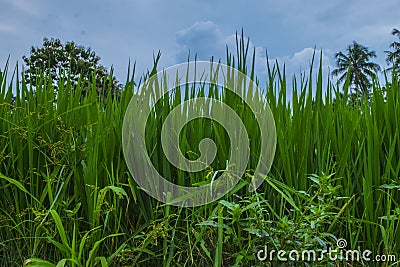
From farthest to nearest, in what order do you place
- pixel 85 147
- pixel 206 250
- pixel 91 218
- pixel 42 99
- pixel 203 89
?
1. pixel 42 99
2. pixel 203 89
3. pixel 85 147
4. pixel 91 218
5. pixel 206 250

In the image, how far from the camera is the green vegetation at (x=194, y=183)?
4.42 feet

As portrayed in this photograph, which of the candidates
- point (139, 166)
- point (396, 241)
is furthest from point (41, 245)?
point (396, 241)

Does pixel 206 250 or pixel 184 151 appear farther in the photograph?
pixel 184 151

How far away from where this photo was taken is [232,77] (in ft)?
5.24

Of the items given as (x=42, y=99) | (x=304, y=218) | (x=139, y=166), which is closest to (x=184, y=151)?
(x=139, y=166)

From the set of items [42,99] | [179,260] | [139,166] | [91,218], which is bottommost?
[179,260]

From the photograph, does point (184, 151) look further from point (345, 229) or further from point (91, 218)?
point (345, 229)

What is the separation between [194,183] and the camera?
1.38 meters

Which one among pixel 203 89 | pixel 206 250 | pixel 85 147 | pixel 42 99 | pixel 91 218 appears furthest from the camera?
pixel 42 99

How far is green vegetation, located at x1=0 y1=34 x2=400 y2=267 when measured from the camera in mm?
1348

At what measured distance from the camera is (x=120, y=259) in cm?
135

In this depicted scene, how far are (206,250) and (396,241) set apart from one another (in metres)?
0.67

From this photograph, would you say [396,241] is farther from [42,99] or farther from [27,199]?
[42,99]

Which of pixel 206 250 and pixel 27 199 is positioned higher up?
pixel 27 199
